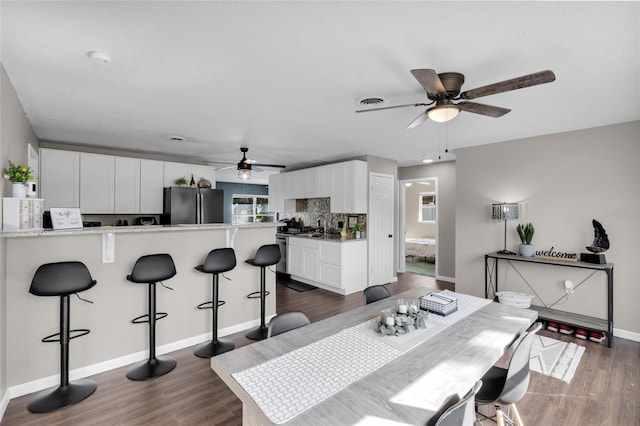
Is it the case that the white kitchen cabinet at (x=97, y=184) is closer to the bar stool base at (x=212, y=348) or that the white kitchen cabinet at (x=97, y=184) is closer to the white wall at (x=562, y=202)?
the bar stool base at (x=212, y=348)

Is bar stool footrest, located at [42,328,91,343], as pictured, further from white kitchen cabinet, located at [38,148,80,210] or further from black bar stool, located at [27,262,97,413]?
white kitchen cabinet, located at [38,148,80,210]

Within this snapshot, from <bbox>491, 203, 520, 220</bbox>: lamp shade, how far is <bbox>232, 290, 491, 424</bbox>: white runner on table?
2.84 m

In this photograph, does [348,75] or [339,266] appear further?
[339,266]

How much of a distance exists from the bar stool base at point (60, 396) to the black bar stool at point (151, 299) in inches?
12.4

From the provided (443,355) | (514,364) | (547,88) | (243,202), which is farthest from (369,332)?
(243,202)

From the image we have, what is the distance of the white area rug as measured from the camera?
2752 millimetres

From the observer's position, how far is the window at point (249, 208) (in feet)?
33.2

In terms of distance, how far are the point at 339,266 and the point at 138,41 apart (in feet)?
13.6

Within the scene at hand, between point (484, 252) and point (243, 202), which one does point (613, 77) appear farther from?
point (243, 202)

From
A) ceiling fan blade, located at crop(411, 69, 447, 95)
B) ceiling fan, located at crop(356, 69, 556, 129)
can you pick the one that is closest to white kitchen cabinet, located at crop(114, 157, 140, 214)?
ceiling fan, located at crop(356, 69, 556, 129)

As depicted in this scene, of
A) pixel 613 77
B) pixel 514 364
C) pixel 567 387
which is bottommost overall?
pixel 567 387

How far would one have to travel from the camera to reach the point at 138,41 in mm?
1823

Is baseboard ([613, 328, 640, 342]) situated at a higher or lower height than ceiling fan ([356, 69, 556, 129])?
lower

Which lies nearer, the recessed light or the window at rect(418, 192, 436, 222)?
the recessed light
